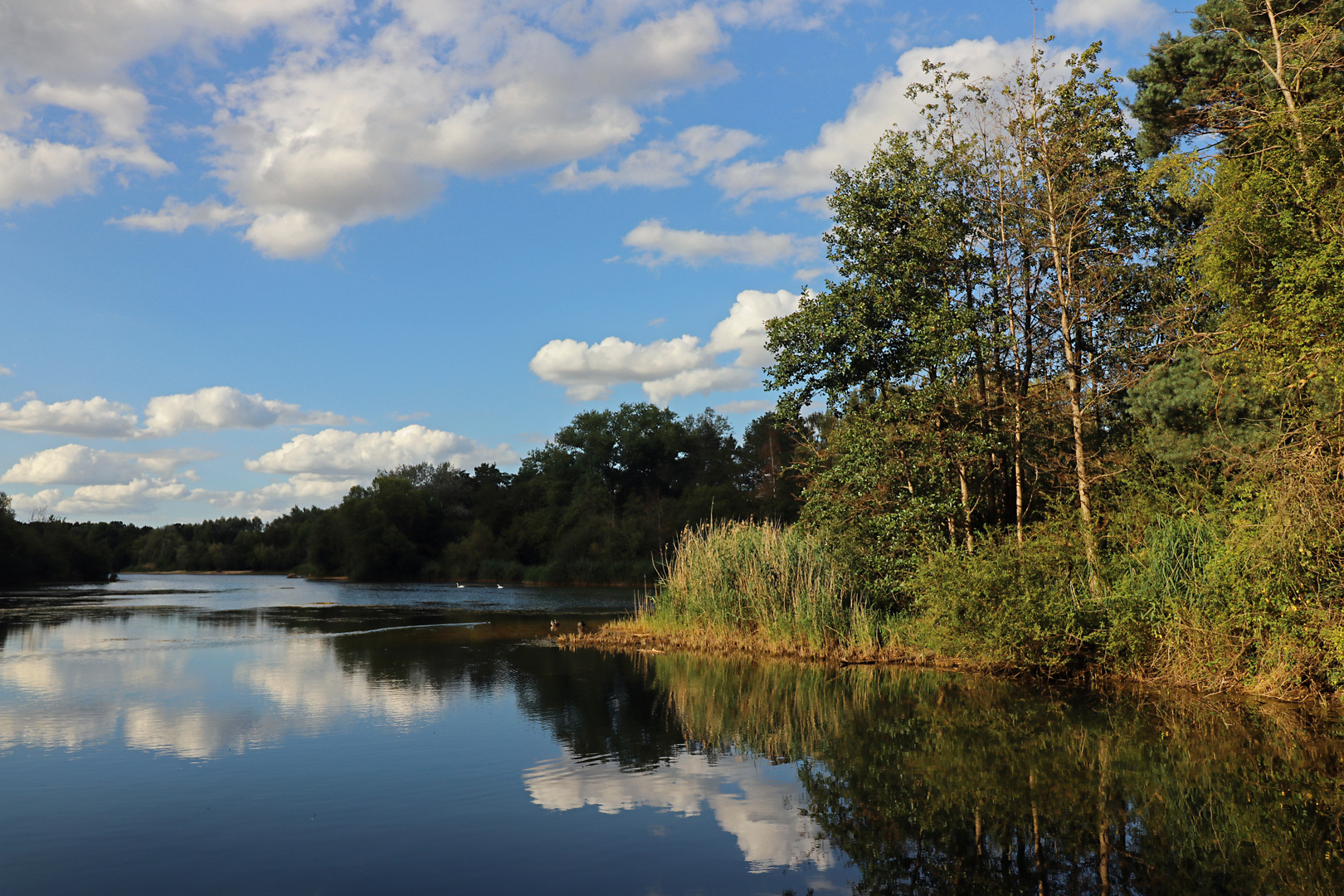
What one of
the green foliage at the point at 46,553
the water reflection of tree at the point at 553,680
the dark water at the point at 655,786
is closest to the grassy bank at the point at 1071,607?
the dark water at the point at 655,786

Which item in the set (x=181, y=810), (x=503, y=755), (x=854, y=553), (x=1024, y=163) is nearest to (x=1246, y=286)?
(x=1024, y=163)

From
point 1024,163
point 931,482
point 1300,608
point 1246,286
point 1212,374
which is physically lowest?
point 1300,608

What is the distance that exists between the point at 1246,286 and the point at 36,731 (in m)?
17.3

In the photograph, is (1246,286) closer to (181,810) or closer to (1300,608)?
(1300,608)

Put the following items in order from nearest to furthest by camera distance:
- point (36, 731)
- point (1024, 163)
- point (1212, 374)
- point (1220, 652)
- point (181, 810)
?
point (181, 810) → point (36, 731) → point (1220, 652) → point (1212, 374) → point (1024, 163)

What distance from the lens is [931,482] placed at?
18500 mm

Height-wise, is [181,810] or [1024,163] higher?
[1024,163]

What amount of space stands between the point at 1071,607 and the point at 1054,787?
6196 millimetres

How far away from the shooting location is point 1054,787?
26.2 ft

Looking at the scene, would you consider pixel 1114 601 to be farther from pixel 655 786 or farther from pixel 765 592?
pixel 655 786

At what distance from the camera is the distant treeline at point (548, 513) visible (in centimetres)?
6650

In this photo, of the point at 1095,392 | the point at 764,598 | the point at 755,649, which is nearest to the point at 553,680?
the point at 755,649

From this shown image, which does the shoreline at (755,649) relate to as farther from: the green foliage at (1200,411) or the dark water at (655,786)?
the green foliage at (1200,411)

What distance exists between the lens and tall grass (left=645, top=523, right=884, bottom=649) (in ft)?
57.4
